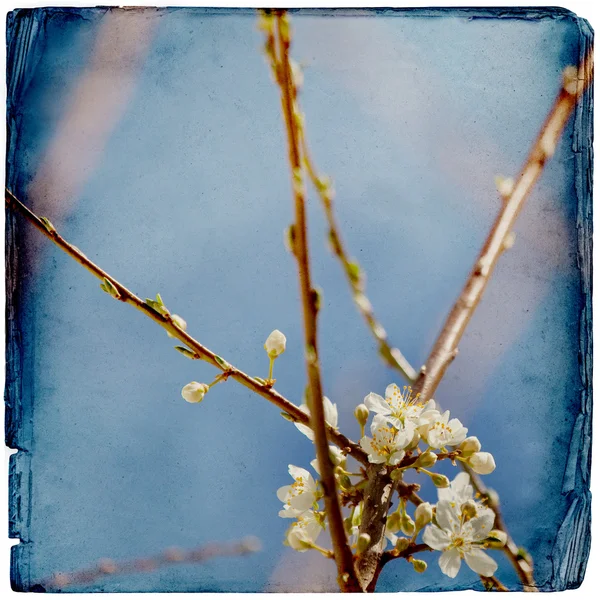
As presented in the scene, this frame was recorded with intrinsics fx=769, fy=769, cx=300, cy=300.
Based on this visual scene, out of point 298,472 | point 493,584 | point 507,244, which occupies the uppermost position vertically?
point 507,244

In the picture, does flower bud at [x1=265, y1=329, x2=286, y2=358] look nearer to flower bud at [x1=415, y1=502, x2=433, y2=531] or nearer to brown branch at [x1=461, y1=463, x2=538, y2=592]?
flower bud at [x1=415, y1=502, x2=433, y2=531]

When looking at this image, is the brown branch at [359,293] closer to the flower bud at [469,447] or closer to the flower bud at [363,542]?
the flower bud at [469,447]

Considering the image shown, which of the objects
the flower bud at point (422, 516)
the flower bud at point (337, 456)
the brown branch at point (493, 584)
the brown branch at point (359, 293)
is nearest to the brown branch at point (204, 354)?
the flower bud at point (337, 456)

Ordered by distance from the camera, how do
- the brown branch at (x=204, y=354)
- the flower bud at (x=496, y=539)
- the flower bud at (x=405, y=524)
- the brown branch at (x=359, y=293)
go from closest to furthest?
the brown branch at (x=204, y=354) → the flower bud at (x=405, y=524) → the flower bud at (x=496, y=539) → the brown branch at (x=359, y=293)

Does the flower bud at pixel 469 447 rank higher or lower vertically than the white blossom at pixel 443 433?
lower

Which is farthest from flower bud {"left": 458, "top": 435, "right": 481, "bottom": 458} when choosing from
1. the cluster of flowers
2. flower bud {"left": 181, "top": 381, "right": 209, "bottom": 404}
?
flower bud {"left": 181, "top": 381, "right": 209, "bottom": 404}

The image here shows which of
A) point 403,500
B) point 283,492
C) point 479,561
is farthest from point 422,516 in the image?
point 283,492

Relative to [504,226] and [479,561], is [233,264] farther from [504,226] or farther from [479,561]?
[479,561]
